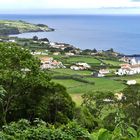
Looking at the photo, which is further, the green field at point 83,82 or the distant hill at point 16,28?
the distant hill at point 16,28

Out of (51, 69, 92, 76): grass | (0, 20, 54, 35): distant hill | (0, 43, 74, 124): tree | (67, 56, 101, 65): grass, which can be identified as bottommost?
(0, 20, 54, 35): distant hill

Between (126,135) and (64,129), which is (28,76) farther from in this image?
(126,135)

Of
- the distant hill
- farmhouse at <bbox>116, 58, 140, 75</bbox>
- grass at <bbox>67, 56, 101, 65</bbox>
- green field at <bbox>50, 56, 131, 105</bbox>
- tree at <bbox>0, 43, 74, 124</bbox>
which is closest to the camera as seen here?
tree at <bbox>0, 43, 74, 124</bbox>

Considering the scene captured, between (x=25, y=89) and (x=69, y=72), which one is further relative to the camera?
(x=69, y=72)

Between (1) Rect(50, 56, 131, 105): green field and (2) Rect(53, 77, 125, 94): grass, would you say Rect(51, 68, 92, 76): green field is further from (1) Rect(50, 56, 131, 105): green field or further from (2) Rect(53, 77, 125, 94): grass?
(2) Rect(53, 77, 125, 94): grass

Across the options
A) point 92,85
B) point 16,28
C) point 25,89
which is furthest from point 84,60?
point 16,28

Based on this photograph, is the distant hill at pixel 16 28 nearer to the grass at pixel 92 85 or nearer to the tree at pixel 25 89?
the grass at pixel 92 85

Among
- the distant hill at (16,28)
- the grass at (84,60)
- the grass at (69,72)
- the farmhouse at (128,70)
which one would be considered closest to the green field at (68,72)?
the grass at (69,72)

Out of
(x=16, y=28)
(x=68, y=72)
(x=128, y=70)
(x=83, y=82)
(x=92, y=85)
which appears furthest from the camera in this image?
(x=16, y=28)

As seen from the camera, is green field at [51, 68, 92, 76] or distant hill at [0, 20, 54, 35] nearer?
green field at [51, 68, 92, 76]

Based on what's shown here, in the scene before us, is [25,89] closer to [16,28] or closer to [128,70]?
[128,70]

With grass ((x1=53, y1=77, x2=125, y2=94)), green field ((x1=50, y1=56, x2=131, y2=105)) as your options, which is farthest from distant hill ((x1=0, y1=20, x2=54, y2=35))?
grass ((x1=53, y1=77, x2=125, y2=94))
